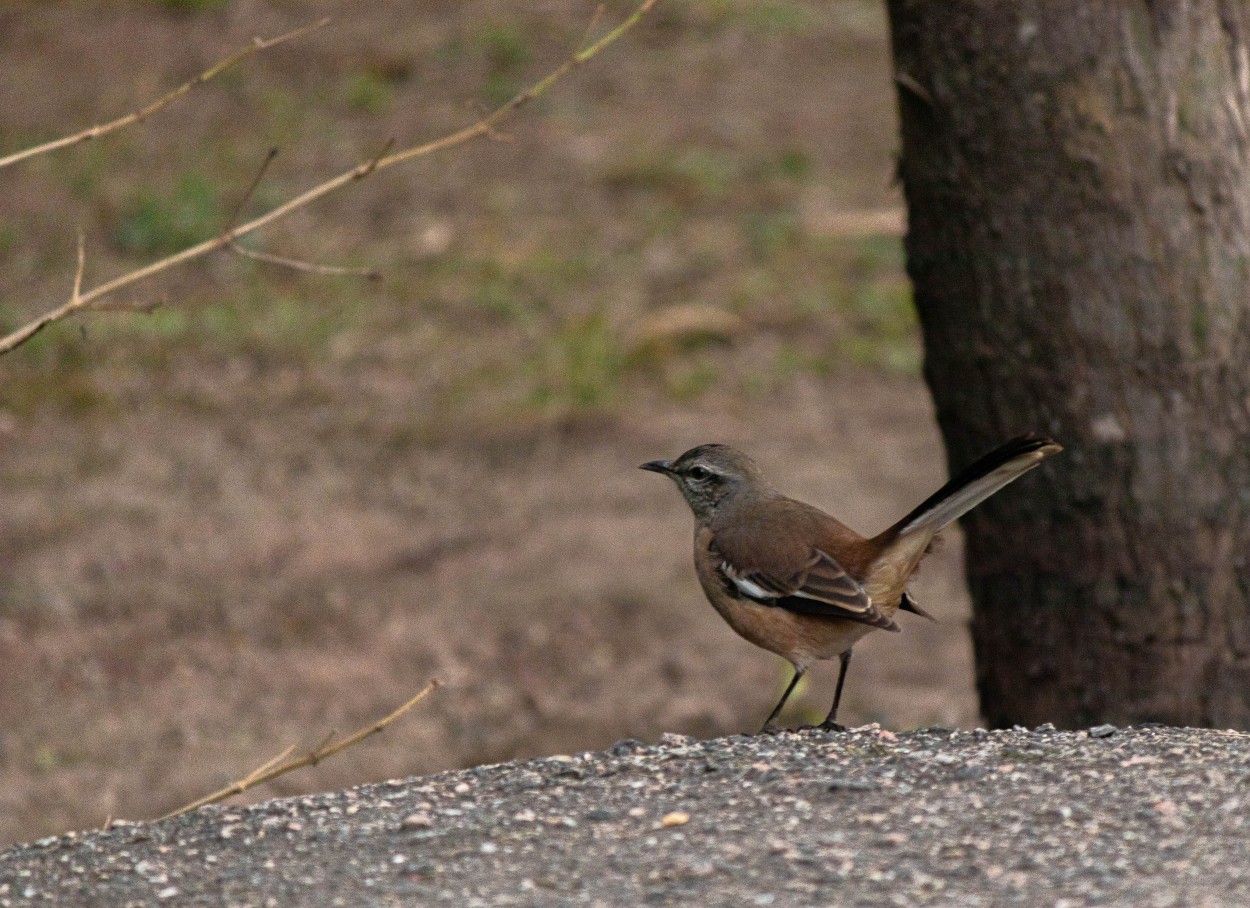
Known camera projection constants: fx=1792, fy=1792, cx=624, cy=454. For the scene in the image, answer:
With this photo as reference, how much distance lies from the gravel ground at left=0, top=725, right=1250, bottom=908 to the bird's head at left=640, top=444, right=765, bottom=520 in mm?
1799

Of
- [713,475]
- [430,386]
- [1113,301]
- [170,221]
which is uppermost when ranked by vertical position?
[170,221]

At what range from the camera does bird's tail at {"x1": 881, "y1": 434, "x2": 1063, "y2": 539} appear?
504 centimetres

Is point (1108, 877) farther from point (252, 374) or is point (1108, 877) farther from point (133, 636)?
point (252, 374)

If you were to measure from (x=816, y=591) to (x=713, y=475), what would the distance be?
998 mm

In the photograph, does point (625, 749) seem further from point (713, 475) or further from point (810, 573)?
point (713, 475)

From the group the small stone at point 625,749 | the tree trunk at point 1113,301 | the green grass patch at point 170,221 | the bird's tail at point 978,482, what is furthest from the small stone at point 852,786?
the green grass patch at point 170,221

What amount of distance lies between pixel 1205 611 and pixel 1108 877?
2.36 meters

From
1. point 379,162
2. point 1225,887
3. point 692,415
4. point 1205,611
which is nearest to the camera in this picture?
point 1225,887

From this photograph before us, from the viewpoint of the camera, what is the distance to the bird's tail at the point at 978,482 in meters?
5.04

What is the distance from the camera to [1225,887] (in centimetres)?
368

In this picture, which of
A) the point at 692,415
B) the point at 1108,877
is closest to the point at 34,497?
the point at 692,415

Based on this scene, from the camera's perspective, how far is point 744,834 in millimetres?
4160

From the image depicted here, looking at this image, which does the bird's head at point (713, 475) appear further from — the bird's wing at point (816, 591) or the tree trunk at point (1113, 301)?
the tree trunk at point (1113, 301)

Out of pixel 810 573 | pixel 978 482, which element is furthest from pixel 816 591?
pixel 978 482
